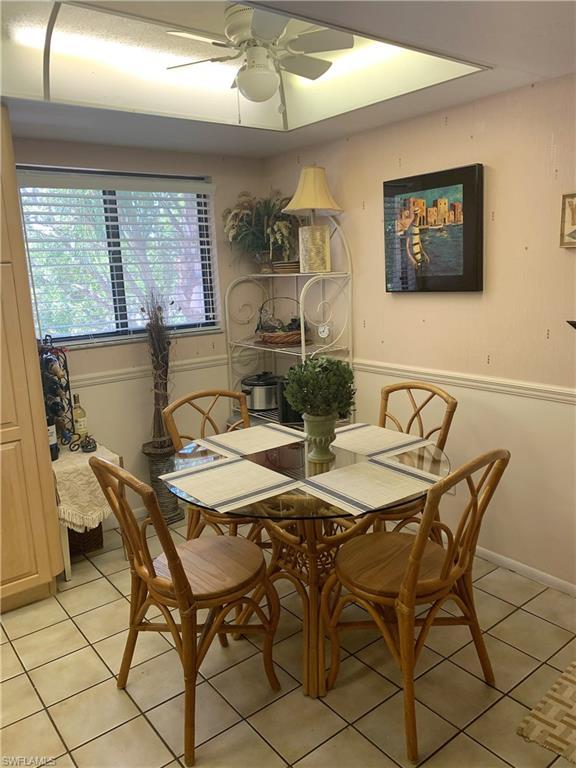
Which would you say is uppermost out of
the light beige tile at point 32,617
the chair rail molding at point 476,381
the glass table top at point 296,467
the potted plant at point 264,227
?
the potted plant at point 264,227

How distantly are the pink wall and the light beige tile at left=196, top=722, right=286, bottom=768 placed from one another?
1.85m

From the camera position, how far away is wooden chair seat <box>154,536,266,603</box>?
1.90 m

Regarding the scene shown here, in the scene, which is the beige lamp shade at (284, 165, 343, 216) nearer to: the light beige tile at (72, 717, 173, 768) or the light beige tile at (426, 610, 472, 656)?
the light beige tile at (426, 610, 472, 656)

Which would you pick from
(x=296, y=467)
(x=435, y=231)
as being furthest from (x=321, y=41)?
(x=296, y=467)

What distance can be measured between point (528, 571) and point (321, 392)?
4.93 ft

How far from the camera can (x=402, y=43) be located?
6.08ft

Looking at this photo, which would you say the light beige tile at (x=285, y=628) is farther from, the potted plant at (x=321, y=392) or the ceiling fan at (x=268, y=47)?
the ceiling fan at (x=268, y=47)

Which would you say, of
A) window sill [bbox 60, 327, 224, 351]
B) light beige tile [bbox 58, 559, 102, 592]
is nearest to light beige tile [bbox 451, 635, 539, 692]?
light beige tile [bbox 58, 559, 102, 592]

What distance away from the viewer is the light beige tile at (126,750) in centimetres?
178

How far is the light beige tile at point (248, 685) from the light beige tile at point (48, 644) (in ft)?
2.20

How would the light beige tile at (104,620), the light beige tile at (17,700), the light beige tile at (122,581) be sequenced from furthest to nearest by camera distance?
the light beige tile at (122,581)
the light beige tile at (104,620)
the light beige tile at (17,700)

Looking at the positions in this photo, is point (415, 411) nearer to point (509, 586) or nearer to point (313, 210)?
point (509, 586)

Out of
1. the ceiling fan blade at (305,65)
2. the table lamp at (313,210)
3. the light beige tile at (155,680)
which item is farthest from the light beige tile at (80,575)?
the ceiling fan blade at (305,65)

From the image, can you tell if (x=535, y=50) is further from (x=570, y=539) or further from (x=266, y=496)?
(x=570, y=539)
